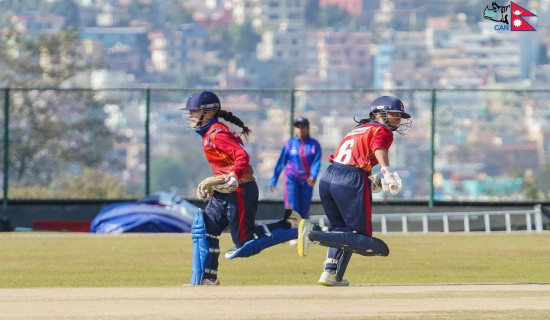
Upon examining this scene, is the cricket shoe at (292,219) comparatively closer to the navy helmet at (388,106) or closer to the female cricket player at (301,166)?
the navy helmet at (388,106)

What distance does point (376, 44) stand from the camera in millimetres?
195000

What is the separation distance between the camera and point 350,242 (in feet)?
33.5

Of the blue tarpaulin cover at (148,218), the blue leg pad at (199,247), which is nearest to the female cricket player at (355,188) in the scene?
the blue leg pad at (199,247)

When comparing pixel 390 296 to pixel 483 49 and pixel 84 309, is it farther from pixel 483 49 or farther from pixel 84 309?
pixel 483 49

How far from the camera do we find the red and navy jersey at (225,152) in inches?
413

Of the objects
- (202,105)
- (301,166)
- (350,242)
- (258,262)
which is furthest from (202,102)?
(301,166)

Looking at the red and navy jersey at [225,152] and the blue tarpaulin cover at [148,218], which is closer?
the red and navy jersey at [225,152]

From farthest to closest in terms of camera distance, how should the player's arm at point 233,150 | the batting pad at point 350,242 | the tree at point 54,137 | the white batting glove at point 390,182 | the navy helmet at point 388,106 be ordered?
the tree at point 54,137 < the navy helmet at point 388,106 < the player's arm at point 233,150 < the batting pad at point 350,242 < the white batting glove at point 390,182

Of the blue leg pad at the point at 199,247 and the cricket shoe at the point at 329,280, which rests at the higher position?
the blue leg pad at the point at 199,247

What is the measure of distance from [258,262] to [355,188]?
4.83 metres

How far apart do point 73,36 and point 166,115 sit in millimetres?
5860

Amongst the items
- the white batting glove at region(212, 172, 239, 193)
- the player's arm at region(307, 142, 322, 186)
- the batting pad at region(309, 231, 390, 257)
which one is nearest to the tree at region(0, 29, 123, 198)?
the player's arm at region(307, 142, 322, 186)

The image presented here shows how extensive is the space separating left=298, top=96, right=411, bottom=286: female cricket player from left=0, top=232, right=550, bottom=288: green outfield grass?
6.37ft

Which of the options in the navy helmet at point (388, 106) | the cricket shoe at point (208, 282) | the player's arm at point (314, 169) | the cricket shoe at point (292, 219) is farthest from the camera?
the player's arm at point (314, 169)
